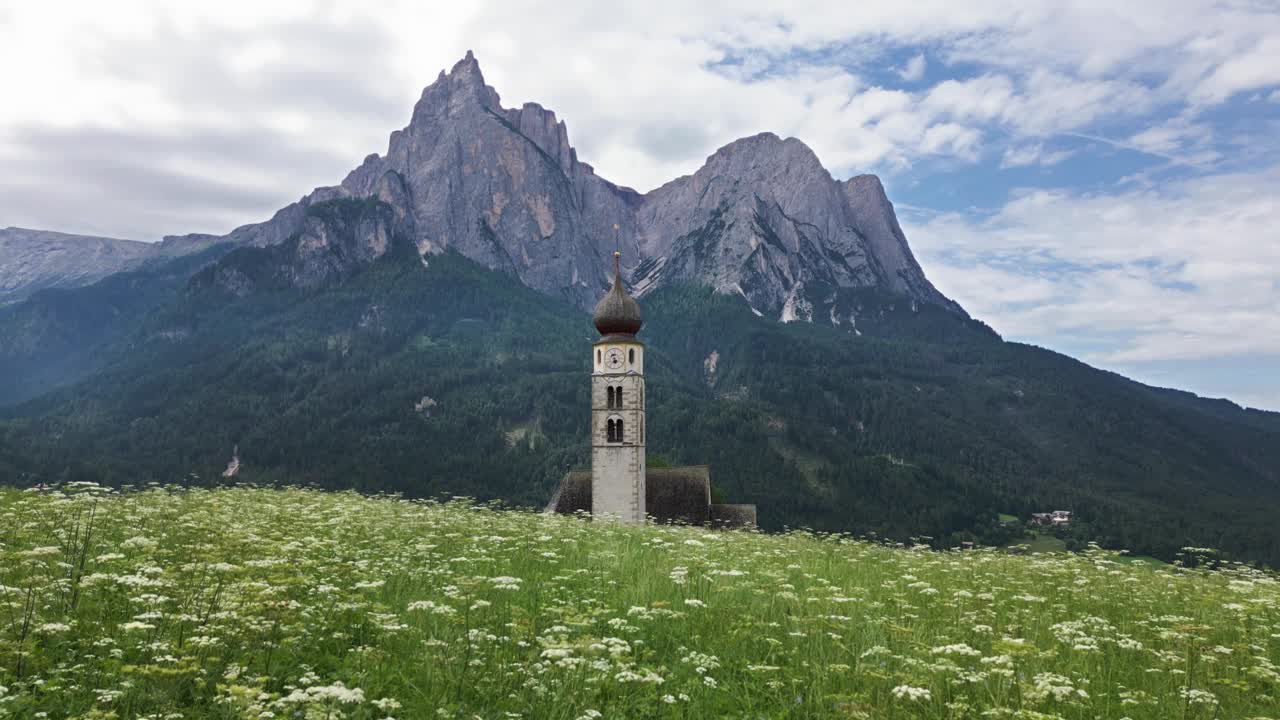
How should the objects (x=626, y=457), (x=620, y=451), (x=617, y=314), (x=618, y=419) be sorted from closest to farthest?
(x=626, y=457) < (x=620, y=451) < (x=618, y=419) < (x=617, y=314)

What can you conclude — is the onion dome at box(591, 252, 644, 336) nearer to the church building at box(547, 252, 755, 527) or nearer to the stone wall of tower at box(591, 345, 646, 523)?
the church building at box(547, 252, 755, 527)

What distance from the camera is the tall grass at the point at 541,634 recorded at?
7332 mm

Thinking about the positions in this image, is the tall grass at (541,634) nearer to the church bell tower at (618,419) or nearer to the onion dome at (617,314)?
the church bell tower at (618,419)

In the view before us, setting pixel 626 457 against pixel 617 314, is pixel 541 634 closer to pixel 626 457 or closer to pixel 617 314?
pixel 626 457

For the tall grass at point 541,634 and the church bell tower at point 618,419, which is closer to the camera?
the tall grass at point 541,634

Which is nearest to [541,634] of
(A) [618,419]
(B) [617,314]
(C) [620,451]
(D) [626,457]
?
(D) [626,457]

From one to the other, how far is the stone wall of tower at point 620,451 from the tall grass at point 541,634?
39.5 meters

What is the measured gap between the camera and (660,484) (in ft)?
192

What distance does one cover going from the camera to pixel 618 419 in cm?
5656

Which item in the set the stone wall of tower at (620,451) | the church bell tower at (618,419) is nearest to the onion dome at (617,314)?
the church bell tower at (618,419)

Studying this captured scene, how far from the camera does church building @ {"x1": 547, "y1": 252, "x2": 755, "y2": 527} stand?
55625mm

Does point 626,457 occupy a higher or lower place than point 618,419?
lower

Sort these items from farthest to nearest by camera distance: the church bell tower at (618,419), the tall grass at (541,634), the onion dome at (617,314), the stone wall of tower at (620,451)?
the onion dome at (617,314), the church bell tower at (618,419), the stone wall of tower at (620,451), the tall grass at (541,634)

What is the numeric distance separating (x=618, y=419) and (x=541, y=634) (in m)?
47.2
